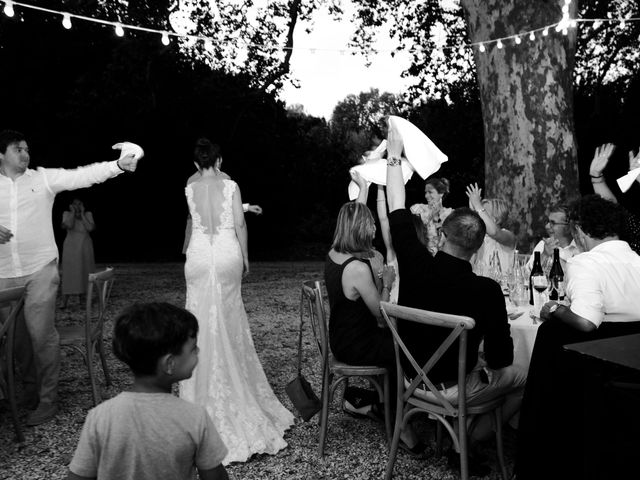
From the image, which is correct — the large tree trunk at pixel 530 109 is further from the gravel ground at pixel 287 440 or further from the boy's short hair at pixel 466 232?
the boy's short hair at pixel 466 232

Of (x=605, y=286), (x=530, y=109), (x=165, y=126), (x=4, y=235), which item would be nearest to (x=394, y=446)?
(x=605, y=286)

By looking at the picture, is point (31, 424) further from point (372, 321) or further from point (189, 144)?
point (189, 144)

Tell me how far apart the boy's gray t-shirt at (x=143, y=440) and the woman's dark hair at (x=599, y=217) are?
6.85 feet

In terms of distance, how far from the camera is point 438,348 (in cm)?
275

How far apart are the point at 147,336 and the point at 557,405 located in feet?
5.93

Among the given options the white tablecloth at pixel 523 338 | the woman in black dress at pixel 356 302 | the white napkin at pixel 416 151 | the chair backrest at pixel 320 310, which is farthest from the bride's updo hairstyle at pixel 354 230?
the white tablecloth at pixel 523 338

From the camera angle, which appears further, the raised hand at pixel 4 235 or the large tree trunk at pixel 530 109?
the large tree trunk at pixel 530 109

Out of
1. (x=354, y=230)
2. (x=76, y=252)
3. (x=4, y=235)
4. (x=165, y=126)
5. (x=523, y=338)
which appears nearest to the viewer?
(x=523, y=338)

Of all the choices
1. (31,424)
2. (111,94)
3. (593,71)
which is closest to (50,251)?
(31,424)

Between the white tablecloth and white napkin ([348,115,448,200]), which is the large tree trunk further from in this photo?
white napkin ([348,115,448,200])

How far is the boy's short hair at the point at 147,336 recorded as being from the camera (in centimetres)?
159

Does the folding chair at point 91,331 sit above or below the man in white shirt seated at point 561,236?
below

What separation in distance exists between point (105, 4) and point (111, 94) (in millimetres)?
1836

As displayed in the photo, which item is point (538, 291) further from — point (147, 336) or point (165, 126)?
point (165, 126)
